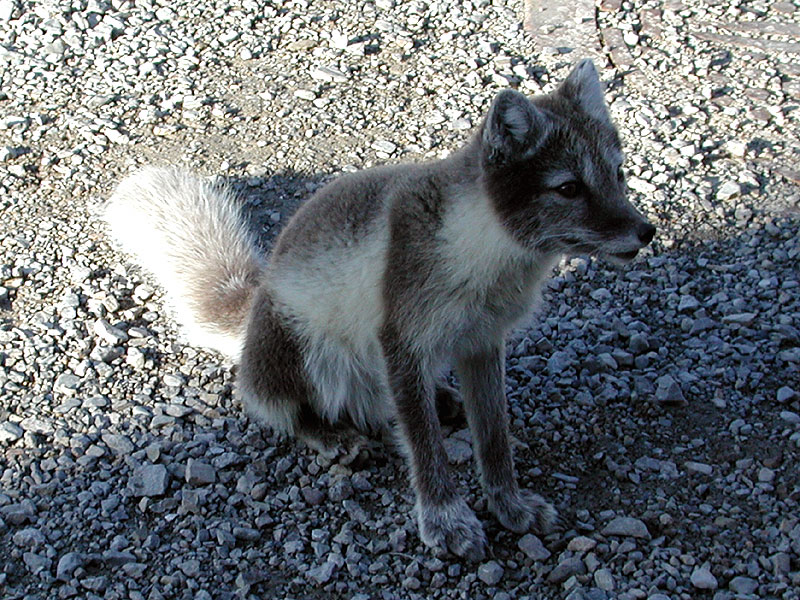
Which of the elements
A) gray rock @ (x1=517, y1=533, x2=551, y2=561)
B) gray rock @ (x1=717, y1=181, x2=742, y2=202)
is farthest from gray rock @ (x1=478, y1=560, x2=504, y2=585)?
gray rock @ (x1=717, y1=181, x2=742, y2=202)

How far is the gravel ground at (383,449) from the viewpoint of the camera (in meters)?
3.77

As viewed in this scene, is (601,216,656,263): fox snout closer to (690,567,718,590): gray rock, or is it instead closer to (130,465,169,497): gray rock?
(690,567,718,590): gray rock

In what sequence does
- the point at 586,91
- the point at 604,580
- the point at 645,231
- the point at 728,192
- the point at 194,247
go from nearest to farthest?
the point at 645,231, the point at 604,580, the point at 586,91, the point at 194,247, the point at 728,192

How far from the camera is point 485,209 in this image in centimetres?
364

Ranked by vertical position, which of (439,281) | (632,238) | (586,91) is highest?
(586,91)

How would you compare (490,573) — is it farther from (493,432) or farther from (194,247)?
(194,247)

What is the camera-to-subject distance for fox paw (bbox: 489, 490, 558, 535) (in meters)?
3.94

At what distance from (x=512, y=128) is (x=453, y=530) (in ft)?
4.97

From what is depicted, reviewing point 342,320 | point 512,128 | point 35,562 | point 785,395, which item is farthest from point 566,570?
point 35,562

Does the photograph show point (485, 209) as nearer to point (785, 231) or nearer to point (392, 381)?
point (392, 381)

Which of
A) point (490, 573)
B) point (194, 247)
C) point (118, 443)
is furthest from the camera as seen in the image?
point (194, 247)

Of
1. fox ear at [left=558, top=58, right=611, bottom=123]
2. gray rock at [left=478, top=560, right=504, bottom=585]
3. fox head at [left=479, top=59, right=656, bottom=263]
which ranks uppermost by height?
fox ear at [left=558, top=58, right=611, bottom=123]

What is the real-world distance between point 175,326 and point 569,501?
218 cm

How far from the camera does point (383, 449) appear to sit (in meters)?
4.45
